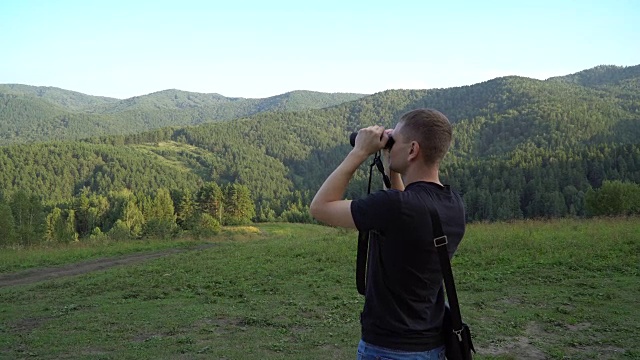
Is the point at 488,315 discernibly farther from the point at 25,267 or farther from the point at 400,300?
the point at 25,267

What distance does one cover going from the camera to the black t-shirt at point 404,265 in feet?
8.36

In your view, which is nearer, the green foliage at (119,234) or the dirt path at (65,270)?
the dirt path at (65,270)

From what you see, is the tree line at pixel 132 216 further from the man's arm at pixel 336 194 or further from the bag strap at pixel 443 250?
the bag strap at pixel 443 250

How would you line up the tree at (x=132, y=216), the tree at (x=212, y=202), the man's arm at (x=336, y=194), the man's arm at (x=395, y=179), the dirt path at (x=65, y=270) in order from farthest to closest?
the tree at (x=132, y=216), the tree at (x=212, y=202), the dirt path at (x=65, y=270), the man's arm at (x=395, y=179), the man's arm at (x=336, y=194)

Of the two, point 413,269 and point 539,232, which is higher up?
point 413,269

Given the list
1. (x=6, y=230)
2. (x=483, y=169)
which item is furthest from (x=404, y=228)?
(x=483, y=169)

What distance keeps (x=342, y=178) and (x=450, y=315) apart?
102cm

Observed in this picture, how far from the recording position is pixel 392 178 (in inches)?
121

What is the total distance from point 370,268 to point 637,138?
18368cm

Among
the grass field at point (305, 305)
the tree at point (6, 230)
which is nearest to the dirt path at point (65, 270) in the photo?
the grass field at point (305, 305)

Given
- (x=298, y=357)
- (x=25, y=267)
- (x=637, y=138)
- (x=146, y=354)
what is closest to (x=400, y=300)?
(x=298, y=357)

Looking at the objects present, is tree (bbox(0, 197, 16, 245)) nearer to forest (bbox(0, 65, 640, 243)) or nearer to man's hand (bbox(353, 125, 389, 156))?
forest (bbox(0, 65, 640, 243))

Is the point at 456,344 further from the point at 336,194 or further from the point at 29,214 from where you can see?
the point at 29,214

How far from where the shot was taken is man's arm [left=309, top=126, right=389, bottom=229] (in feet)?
8.84
